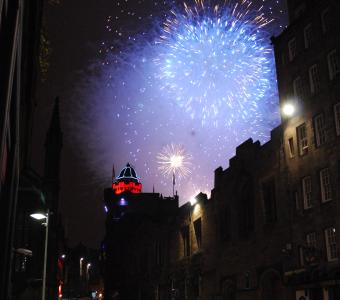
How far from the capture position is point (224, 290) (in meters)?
37.5

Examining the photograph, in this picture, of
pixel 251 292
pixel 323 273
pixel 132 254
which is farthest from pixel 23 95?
pixel 132 254

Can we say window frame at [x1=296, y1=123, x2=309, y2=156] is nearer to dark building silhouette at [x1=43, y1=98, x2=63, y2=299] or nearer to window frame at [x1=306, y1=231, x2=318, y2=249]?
window frame at [x1=306, y1=231, x2=318, y2=249]

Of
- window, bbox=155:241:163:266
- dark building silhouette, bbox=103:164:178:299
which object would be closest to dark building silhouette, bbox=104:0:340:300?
window, bbox=155:241:163:266

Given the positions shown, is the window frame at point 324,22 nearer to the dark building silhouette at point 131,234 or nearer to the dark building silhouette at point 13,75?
the dark building silhouette at point 13,75

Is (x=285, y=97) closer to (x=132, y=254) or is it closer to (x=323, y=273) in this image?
(x=323, y=273)

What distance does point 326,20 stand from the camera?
97.9 feet

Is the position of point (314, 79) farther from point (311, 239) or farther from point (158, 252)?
point (158, 252)

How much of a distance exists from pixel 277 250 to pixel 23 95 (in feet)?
81.8

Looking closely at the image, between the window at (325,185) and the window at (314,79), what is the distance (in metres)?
5.32

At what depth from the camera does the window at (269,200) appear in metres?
32.6

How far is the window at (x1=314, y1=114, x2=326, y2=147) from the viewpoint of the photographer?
28500mm

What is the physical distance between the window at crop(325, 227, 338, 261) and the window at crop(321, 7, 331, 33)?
12.4 m

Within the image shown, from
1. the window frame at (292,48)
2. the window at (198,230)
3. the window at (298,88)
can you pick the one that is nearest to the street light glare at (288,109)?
the window at (298,88)

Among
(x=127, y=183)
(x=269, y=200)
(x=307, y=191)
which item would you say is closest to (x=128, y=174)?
(x=127, y=183)
